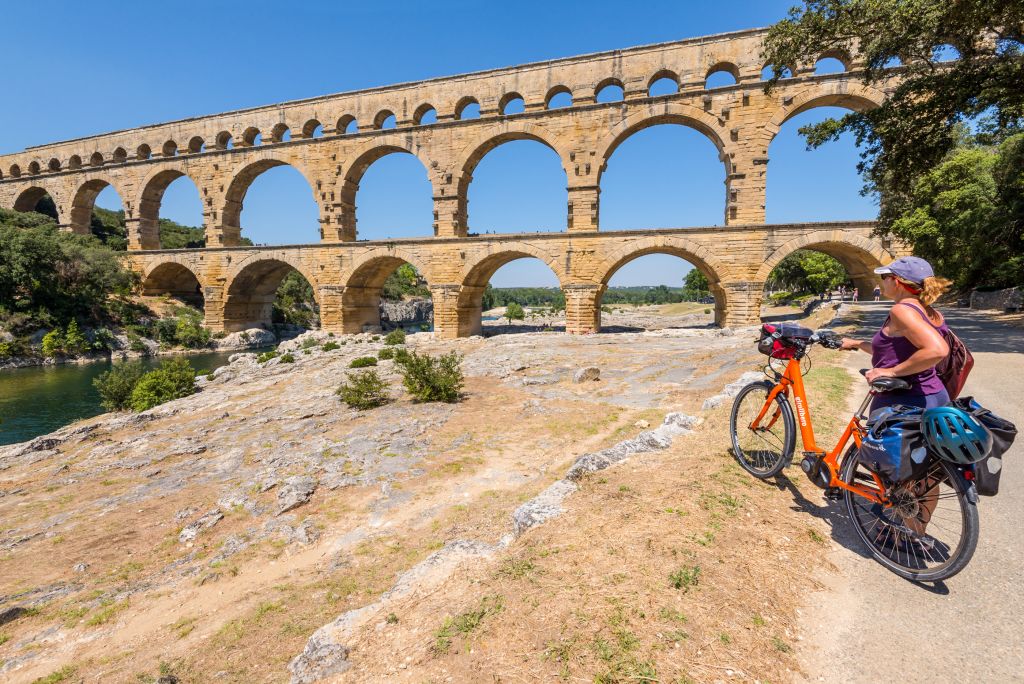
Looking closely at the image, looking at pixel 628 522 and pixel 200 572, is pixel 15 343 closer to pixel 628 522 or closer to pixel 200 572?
pixel 200 572

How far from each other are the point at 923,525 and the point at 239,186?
34.3 meters

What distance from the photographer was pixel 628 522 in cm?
315

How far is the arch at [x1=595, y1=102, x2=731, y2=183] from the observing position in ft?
67.0

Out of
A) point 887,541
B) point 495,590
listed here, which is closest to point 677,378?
point 887,541

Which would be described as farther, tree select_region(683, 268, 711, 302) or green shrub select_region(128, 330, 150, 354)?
tree select_region(683, 268, 711, 302)

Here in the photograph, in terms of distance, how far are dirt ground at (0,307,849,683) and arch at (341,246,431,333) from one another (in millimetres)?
16038

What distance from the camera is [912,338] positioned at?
8.16 ft

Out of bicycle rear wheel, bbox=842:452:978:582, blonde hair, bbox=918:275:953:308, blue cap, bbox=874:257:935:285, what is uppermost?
blue cap, bbox=874:257:935:285

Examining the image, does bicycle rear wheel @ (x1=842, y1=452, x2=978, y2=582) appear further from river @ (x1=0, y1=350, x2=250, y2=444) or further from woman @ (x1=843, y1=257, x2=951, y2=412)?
river @ (x1=0, y1=350, x2=250, y2=444)

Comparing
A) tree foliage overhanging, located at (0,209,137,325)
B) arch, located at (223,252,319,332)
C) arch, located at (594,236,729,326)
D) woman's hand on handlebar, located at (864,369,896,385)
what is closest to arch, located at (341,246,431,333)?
arch, located at (223,252,319,332)

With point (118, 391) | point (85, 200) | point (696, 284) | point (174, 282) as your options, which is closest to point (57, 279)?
point (174, 282)

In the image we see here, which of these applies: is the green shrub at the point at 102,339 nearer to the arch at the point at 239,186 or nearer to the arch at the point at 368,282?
the arch at the point at 239,186

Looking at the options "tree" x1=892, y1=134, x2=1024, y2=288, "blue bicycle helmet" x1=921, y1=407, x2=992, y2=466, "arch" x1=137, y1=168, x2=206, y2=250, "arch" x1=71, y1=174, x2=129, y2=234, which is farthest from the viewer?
"arch" x1=71, y1=174, x2=129, y2=234

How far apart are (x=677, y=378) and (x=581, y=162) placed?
15.3m
